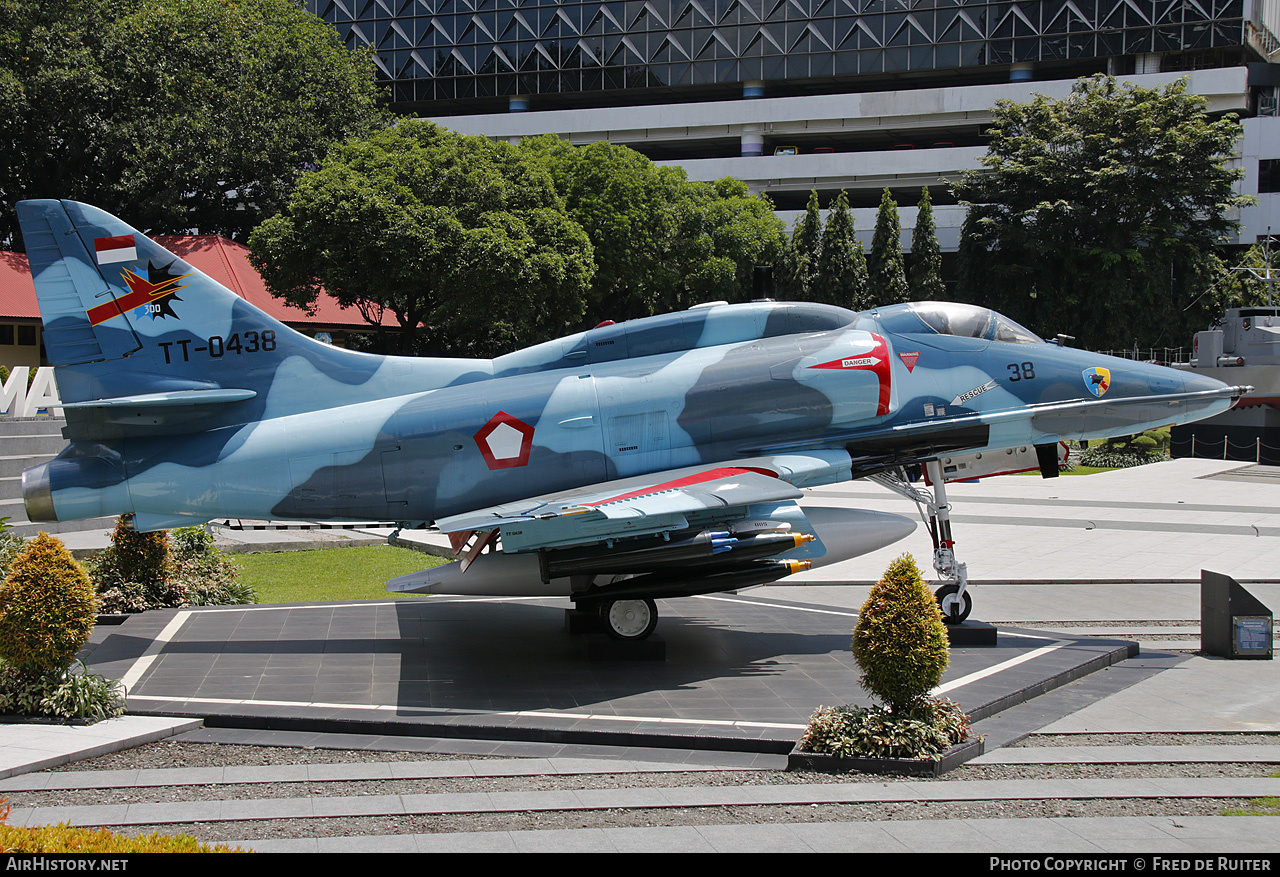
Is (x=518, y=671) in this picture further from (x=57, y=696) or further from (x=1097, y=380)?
(x=1097, y=380)

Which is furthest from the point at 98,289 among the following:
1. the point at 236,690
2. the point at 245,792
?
the point at 245,792

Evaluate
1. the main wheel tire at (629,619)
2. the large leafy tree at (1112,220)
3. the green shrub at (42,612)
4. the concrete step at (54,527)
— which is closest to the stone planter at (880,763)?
the main wheel tire at (629,619)

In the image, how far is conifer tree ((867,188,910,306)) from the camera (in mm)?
58844

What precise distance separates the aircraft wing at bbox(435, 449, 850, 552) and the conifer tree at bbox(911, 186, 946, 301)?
1998 inches

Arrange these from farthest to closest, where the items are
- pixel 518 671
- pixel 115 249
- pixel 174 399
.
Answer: pixel 115 249 → pixel 174 399 → pixel 518 671

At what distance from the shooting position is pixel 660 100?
86625mm

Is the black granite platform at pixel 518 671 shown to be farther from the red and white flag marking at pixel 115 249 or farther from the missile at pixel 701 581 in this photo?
the red and white flag marking at pixel 115 249

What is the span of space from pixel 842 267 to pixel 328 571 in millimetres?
45431

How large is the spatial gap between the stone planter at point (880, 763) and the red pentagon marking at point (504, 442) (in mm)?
5484

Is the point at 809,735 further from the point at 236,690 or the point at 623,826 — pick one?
the point at 236,690

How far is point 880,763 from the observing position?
343 inches

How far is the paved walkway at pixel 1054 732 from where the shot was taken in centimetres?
710

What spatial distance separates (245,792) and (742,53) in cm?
8086

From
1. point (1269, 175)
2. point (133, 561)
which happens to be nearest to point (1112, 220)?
point (1269, 175)
